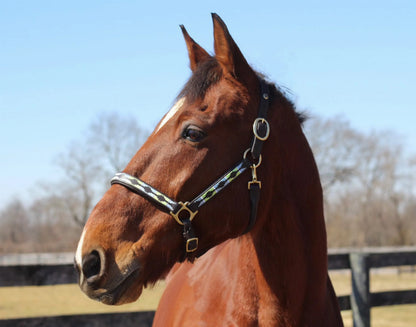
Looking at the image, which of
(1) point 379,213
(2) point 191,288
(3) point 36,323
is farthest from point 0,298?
(1) point 379,213

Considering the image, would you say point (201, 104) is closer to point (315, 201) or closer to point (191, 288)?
point (315, 201)

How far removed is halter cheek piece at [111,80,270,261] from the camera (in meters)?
2.00

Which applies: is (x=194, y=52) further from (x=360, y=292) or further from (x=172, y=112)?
(x=360, y=292)

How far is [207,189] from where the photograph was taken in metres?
2.08

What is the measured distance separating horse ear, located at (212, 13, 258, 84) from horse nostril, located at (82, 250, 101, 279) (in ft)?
3.50

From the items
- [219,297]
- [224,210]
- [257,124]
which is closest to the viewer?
[224,210]

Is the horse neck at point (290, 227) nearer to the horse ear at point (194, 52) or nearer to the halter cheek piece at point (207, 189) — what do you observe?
the halter cheek piece at point (207, 189)

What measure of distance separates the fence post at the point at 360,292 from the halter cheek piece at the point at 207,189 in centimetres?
386

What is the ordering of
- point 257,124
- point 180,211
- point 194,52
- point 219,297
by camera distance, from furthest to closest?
point 194,52 → point 219,297 → point 257,124 → point 180,211

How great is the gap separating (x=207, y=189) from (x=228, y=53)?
0.67 metres

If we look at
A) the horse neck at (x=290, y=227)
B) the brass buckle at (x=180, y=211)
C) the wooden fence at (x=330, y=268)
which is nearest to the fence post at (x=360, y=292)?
the wooden fence at (x=330, y=268)

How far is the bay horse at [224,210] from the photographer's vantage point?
6.34ft

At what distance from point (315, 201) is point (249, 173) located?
1.52ft

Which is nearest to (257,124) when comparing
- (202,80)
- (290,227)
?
(202,80)
